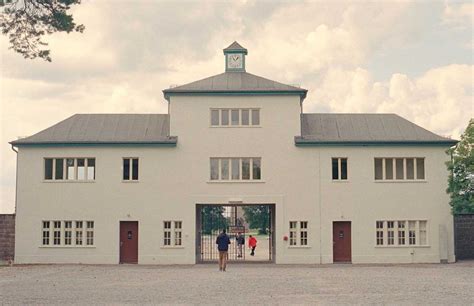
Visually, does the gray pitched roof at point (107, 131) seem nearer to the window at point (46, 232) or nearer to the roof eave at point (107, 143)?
the roof eave at point (107, 143)

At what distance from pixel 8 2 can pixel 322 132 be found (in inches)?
794

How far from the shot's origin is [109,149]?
38.5m

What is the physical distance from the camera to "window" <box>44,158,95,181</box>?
126ft

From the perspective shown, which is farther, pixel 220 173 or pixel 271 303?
pixel 220 173

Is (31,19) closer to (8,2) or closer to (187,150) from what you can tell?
(8,2)

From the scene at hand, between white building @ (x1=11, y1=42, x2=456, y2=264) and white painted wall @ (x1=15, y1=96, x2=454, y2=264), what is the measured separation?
0.05 metres

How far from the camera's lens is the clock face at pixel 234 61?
41.0 m

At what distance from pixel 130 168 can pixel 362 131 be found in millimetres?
11661

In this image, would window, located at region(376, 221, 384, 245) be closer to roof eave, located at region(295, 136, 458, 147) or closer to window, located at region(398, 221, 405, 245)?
window, located at region(398, 221, 405, 245)

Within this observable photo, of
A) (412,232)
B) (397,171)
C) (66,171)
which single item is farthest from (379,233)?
(66,171)

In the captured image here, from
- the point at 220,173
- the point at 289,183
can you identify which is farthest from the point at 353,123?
the point at 220,173

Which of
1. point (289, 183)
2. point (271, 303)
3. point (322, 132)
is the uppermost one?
point (322, 132)

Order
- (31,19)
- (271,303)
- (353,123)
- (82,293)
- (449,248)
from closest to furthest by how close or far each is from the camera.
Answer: (271,303)
(82,293)
(31,19)
(449,248)
(353,123)

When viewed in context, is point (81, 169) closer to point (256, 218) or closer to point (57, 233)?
point (57, 233)
